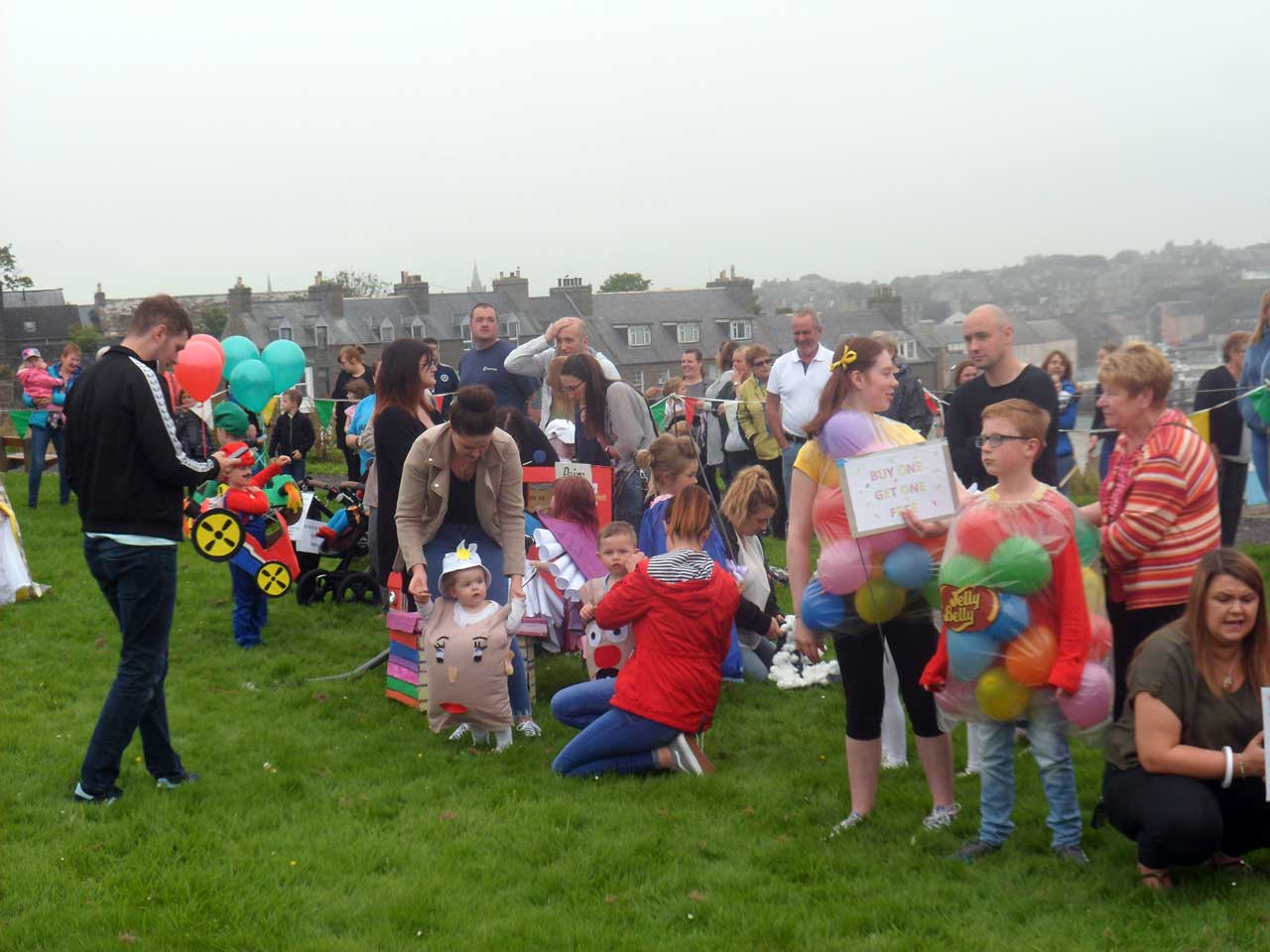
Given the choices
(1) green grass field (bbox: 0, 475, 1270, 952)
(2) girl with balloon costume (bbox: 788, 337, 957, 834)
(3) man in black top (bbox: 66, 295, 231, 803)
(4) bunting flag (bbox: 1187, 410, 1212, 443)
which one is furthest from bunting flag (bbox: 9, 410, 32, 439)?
(2) girl with balloon costume (bbox: 788, 337, 957, 834)

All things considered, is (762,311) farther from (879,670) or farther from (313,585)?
(879,670)

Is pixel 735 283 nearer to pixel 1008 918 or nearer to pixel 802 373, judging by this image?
pixel 802 373

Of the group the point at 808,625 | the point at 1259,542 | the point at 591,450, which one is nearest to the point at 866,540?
the point at 808,625

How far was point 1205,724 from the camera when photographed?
4512 mm

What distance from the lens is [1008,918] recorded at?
4516 mm

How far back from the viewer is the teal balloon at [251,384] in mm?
10523

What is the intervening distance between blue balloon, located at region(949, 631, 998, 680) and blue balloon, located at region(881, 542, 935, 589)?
12.7 inches

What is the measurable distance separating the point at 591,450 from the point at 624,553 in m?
1.99

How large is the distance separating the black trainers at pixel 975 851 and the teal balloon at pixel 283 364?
740 centimetres

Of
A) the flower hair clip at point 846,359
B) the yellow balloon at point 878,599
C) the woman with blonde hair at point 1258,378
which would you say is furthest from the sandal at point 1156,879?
the woman with blonde hair at point 1258,378

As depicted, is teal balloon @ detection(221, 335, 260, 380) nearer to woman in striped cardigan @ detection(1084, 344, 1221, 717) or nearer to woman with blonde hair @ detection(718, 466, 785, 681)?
woman with blonde hair @ detection(718, 466, 785, 681)

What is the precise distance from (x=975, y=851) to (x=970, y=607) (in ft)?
3.38

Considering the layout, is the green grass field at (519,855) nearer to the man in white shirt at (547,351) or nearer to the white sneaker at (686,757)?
the white sneaker at (686,757)

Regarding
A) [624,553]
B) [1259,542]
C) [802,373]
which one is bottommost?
[1259,542]
